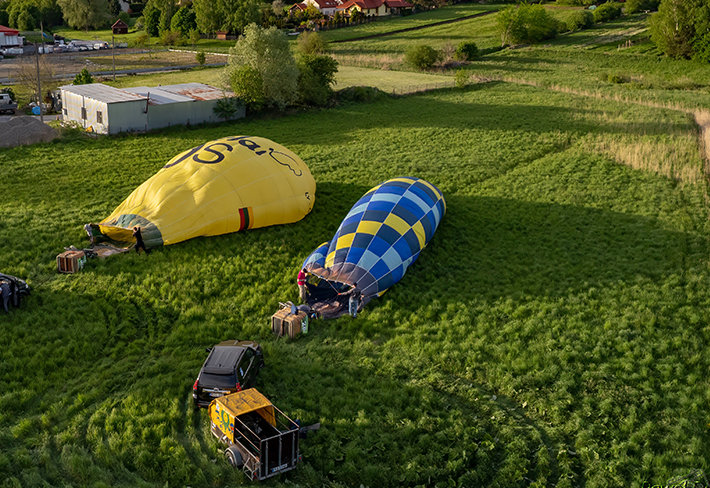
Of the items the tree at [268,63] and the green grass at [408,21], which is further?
the green grass at [408,21]

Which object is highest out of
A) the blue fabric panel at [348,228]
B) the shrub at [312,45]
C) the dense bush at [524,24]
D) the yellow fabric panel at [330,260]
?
the dense bush at [524,24]

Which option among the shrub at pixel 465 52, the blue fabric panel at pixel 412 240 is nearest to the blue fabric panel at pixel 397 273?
the blue fabric panel at pixel 412 240

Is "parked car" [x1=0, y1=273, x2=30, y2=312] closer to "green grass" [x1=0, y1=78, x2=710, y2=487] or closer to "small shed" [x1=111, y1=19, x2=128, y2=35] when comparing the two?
"green grass" [x1=0, y1=78, x2=710, y2=487]

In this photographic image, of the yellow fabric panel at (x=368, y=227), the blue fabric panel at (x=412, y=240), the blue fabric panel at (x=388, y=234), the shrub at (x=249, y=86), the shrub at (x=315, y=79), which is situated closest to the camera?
the blue fabric panel at (x=388, y=234)

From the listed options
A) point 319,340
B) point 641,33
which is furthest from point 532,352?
point 641,33

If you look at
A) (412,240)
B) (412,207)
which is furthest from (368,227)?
(412,207)

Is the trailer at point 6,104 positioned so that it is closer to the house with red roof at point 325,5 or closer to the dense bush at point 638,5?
the house with red roof at point 325,5
